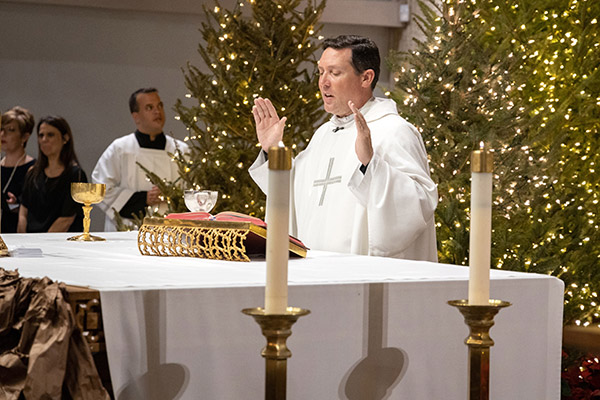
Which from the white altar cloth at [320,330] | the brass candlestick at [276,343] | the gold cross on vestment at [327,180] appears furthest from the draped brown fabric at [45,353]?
the gold cross on vestment at [327,180]

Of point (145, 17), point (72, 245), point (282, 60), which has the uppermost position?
point (145, 17)

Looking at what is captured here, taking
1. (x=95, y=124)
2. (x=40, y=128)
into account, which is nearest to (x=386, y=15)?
(x=95, y=124)

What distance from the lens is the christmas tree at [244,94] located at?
655 cm

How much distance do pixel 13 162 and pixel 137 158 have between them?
1083 mm

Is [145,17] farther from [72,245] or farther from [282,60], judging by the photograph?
[72,245]

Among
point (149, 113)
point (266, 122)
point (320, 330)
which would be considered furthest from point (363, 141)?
point (149, 113)

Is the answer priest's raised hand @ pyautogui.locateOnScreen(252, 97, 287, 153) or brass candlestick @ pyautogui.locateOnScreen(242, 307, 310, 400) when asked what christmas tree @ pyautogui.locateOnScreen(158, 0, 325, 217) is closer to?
priest's raised hand @ pyautogui.locateOnScreen(252, 97, 287, 153)

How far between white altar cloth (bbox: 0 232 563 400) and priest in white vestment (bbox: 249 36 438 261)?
1.15 metres

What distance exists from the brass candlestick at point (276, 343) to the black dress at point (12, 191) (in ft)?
19.6

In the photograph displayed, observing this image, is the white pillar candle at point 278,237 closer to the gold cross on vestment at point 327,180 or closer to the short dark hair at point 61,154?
A: the gold cross on vestment at point 327,180

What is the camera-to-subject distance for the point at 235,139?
21.9 feet

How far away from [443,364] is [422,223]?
1612 mm

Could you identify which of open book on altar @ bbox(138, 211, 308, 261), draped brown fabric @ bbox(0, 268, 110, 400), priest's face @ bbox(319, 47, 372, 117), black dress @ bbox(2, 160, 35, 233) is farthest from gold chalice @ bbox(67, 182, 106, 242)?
black dress @ bbox(2, 160, 35, 233)

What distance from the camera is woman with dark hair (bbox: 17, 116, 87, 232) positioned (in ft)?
20.9
